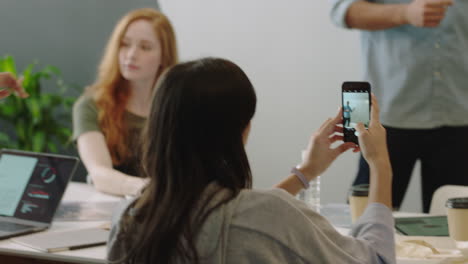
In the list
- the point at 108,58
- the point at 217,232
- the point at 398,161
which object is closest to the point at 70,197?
the point at 108,58

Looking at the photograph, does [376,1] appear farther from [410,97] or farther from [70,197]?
[70,197]

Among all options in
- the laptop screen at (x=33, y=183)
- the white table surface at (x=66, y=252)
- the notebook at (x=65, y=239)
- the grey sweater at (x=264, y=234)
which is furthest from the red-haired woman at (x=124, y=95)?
the grey sweater at (x=264, y=234)

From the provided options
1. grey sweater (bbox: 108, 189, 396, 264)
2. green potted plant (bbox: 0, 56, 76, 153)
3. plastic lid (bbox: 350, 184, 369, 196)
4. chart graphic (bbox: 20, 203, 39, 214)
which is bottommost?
green potted plant (bbox: 0, 56, 76, 153)

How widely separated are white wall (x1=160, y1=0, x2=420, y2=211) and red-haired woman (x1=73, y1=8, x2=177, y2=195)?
1276mm

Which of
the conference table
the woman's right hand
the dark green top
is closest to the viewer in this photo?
the woman's right hand

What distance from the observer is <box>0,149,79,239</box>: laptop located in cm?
208

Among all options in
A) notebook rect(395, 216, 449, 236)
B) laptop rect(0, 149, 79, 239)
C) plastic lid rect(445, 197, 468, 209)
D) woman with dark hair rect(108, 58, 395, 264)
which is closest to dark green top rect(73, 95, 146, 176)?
laptop rect(0, 149, 79, 239)

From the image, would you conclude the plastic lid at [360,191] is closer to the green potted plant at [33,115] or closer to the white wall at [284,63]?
the white wall at [284,63]

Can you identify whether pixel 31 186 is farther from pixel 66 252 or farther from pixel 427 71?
pixel 427 71

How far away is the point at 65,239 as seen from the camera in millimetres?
1854

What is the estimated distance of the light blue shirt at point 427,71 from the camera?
264 cm

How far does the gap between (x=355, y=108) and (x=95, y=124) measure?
1.41m

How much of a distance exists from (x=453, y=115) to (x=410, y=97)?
0.56 ft

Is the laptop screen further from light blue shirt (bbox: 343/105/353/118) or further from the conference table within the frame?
light blue shirt (bbox: 343/105/353/118)
